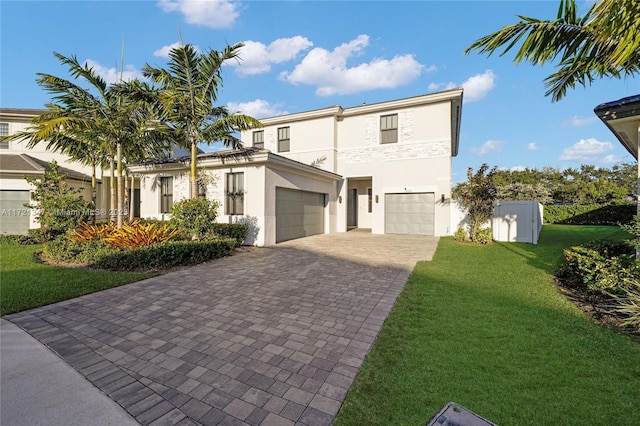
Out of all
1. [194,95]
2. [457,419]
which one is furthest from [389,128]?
[457,419]

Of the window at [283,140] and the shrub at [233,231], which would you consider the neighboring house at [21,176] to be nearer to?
the shrub at [233,231]

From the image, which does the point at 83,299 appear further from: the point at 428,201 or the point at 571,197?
the point at 571,197

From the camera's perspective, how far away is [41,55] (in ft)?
32.1

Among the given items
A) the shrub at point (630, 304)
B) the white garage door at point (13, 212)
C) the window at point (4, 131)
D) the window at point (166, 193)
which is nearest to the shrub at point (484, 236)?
the shrub at point (630, 304)

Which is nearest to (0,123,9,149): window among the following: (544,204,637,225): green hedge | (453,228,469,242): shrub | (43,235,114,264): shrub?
(43,235,114,264): shrub

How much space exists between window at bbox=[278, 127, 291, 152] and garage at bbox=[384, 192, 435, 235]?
7491 millimetres

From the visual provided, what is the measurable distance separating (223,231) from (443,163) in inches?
454

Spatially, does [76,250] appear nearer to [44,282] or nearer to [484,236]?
[44,282]

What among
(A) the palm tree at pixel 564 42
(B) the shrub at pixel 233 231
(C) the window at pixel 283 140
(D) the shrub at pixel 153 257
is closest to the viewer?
(A) the palm tree at pixel 564 42

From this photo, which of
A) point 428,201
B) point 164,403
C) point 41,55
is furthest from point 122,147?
point 428,201

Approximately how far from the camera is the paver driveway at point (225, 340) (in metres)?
2.44

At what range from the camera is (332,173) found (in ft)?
51.4

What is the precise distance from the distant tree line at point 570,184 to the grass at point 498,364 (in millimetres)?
25253

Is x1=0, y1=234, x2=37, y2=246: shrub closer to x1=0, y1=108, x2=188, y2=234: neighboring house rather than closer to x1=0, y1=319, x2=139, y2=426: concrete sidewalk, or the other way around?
x1=0, y1=108, x2=188, y2=234: neighboring house
